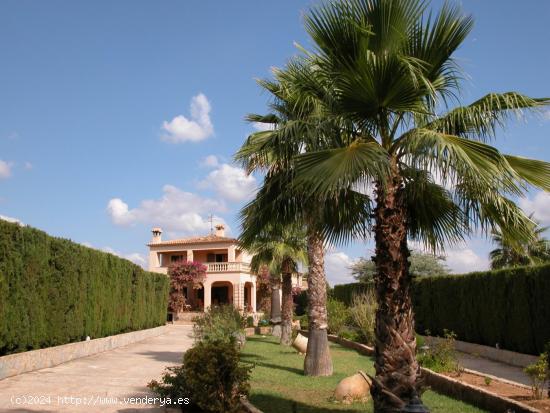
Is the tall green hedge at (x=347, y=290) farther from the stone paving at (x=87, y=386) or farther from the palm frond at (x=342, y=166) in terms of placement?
the palm frond at (x=342, y=166)

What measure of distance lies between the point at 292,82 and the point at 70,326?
10711 millimetres

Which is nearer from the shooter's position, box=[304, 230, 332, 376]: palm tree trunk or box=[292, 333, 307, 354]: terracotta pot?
box=[304, 230, 332, 376]: palm tree trunk

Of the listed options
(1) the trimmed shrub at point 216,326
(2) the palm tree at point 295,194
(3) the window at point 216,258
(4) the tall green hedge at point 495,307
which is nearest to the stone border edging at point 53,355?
(1) the trimmed shrub at point 216,326

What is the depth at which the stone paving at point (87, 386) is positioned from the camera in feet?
26.7

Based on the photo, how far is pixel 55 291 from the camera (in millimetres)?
13789

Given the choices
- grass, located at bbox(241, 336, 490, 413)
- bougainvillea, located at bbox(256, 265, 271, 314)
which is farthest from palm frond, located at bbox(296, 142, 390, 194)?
bougainvillea, located at bbox(256, 265, 271, 314)

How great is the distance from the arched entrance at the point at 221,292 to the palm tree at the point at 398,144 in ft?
148

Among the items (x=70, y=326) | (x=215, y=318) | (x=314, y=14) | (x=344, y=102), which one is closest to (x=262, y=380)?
(x=215, y=318)

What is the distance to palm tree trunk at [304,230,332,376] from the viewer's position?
12.5 metres

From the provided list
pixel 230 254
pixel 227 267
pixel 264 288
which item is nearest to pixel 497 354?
pixel 264 288

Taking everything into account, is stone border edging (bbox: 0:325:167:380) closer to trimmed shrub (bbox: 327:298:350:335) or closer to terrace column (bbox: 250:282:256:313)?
trimmed shrub (bbox: 327:298:350:335)

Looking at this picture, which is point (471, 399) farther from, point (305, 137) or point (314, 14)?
point (314, 14)

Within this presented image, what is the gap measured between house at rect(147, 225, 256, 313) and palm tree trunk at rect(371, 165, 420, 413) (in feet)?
134

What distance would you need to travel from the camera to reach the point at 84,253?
53.8 ft
